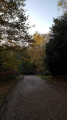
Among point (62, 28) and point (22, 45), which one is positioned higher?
point (62, 28)

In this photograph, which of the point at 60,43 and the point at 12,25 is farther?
the point at 60,43

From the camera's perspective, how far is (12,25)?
8.62 m

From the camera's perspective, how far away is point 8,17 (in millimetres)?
8453

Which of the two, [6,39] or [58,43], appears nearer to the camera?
[6,39]

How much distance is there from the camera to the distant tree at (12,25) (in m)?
7.83

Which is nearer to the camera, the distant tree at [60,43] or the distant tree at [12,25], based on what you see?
the distant tree at [12,25]

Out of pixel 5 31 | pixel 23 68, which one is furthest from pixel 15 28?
pixel 23 68

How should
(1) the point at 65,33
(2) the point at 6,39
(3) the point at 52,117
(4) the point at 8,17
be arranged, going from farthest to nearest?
(1) the point at 65,33 < (2) the point at 6,39 < (4) the point at 8,17 < (3) the point at 52,117

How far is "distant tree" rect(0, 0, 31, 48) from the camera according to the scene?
7.83 metres

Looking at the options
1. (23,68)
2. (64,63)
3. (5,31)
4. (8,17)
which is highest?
(8,17)

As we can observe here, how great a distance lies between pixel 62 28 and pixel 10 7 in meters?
7.49

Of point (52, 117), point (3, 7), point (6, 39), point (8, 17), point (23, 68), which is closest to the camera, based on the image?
point (52, 117)

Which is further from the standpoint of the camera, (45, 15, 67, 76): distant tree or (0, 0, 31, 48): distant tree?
(45, 15, 67, 76): distant tree

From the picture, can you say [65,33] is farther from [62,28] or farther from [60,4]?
[60,4]
